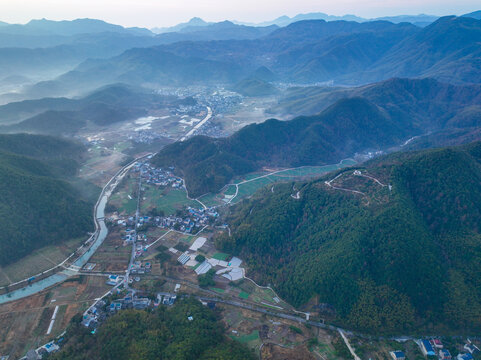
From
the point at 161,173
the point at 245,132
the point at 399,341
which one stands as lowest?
the point at 399,341

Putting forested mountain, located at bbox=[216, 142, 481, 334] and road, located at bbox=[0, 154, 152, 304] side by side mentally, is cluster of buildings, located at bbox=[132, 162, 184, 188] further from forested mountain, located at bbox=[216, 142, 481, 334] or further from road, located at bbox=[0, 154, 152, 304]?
forested mountain, located at bbox=[216, 142, 481, 334]

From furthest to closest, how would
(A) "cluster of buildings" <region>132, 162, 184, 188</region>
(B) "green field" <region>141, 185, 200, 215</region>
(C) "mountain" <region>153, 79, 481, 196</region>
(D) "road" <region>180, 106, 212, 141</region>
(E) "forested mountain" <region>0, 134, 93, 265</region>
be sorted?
(D) "road" <region>180, 106, 212, 141</region>, (C) "mountain" <region>153, 79, 481, 196</region>, (A) "cluster of buildings" <region>132, 162, 184, 188</region>, (B) "green field" <region>141, 185, 200, 215</region>, (E) "forested mountain" <region>0, 134, 93, 265</region>

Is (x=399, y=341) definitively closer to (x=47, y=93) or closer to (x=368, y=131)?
(x=368, y=131)

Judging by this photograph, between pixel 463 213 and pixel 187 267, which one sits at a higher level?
pixel 463 213

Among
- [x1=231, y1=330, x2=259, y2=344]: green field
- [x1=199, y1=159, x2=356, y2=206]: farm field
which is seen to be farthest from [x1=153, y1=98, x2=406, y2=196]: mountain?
[x1=231, y1=330, x2=259, y2=344]: green field

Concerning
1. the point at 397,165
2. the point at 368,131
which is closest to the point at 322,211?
the point at 397,165

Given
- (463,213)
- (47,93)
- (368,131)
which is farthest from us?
(47,93)
